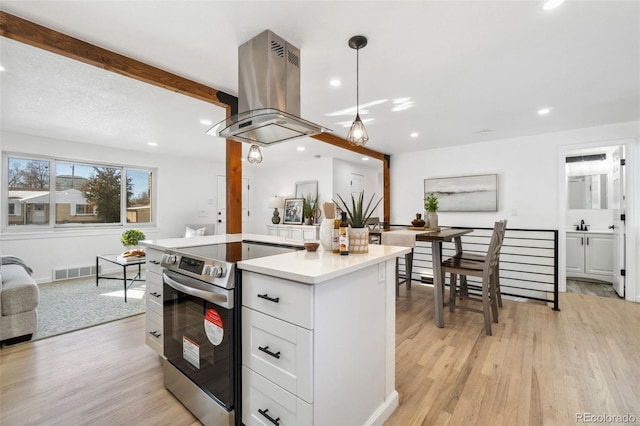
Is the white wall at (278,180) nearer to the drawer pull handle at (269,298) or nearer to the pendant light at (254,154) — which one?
the pendant light at (254,154)

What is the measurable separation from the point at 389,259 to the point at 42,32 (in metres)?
2.53

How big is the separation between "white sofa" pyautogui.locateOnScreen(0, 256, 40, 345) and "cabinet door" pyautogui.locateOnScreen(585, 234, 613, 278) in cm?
700

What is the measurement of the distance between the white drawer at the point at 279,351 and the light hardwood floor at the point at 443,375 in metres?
0.72

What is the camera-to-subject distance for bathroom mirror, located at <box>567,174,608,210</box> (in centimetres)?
469

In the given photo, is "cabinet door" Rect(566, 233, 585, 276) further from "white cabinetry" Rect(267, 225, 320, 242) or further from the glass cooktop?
the glass cooktop

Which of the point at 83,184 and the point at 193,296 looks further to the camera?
the point at 83,184

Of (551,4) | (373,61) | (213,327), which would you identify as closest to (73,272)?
(213,327)

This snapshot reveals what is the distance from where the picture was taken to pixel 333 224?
166cm

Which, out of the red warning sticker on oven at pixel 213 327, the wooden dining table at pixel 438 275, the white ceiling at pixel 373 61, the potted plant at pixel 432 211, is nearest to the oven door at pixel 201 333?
the red warning sticker on oven at pixel 213 327

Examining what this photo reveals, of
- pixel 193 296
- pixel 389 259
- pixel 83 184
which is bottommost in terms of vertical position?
pixel 193 296

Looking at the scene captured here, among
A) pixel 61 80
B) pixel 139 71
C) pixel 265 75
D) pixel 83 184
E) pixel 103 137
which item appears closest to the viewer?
pixel 265 75

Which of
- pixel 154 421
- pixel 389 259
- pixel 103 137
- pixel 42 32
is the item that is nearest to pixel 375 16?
pixel 389 259

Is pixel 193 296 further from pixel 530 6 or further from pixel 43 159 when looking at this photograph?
pixel 43 159

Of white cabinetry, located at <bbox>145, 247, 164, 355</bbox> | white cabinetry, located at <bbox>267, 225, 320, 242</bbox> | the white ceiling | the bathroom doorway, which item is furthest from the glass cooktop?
the bathroom doorway
